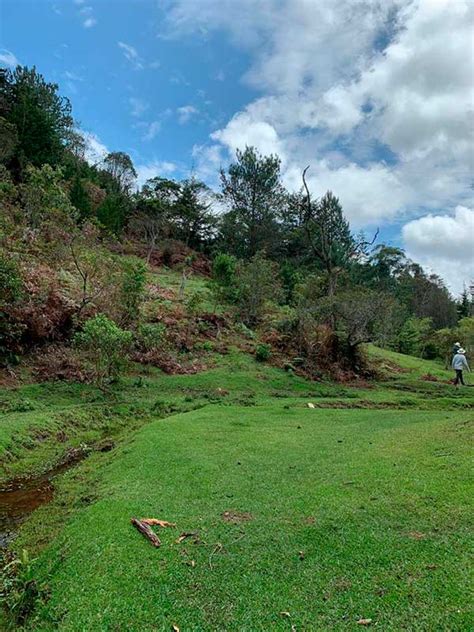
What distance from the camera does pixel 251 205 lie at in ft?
165

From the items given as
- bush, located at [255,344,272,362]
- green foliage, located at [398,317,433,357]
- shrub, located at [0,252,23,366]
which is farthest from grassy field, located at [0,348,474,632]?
green foliage, located at [398,317,433,357]

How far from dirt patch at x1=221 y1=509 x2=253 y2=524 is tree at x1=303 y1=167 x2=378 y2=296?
19553mm

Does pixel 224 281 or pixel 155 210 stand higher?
pixel 155 210

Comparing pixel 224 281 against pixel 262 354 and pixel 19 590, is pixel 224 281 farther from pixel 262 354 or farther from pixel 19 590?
pixel 19 590

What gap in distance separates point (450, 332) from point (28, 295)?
1130 inches

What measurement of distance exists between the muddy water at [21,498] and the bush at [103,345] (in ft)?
19.4

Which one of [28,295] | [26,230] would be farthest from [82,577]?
[26,230]

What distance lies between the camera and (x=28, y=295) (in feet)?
53.8

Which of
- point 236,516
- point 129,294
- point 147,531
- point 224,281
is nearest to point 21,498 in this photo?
point 147,531

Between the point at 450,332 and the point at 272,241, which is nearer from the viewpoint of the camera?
the point at 450,332

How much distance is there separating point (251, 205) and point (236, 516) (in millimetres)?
47442

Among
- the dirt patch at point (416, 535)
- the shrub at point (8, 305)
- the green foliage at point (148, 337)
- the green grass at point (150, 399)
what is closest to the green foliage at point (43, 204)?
the green foliage at point (148, 337)

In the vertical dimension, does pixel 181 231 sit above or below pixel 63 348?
above

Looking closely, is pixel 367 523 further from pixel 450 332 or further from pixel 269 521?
pixel 450 332
